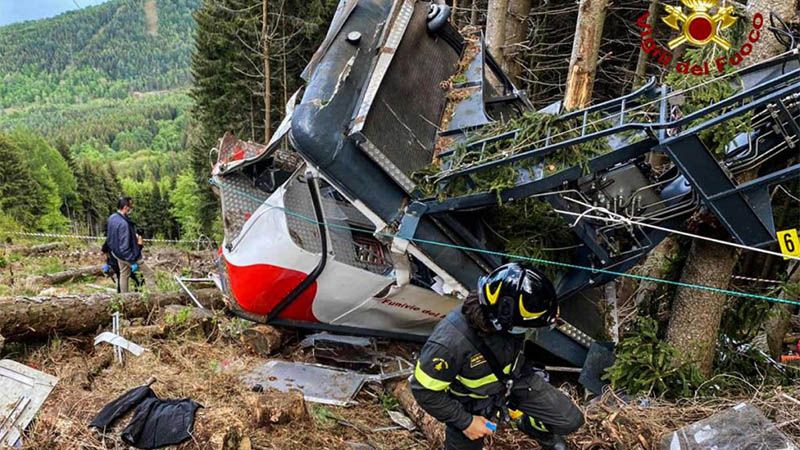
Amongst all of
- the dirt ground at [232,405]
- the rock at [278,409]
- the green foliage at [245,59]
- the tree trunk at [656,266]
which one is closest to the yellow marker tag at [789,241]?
the dirt ground at [232,405]

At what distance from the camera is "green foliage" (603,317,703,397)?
354cm

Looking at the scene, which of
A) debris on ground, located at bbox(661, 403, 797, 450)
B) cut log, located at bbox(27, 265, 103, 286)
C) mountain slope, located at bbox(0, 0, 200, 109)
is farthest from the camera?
mountain slope, located at bbox(0, 0, 200, 109)

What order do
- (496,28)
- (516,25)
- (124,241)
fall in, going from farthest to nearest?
(516,25), (496,28), (124,241)

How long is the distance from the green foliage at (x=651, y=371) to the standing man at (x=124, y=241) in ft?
18.5

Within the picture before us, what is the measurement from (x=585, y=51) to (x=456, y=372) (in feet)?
14.0

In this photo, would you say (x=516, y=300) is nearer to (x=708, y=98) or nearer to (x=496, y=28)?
(x=708, y=98)

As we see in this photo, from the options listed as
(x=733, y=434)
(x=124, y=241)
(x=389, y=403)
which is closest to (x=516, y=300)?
(x=733, y=434)

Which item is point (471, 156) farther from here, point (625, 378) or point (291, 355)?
point (291, 355)

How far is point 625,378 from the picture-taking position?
12.0ft

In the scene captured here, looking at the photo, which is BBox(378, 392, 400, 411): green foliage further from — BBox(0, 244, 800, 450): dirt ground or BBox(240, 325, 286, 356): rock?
BBox(240, 325, 286, 356): rock

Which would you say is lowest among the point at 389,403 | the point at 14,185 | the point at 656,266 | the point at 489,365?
the point at 14,185

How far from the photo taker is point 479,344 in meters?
2.40

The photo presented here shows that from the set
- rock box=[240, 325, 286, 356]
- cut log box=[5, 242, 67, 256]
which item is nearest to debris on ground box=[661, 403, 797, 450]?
rock box=[240, 325, 286, 356]

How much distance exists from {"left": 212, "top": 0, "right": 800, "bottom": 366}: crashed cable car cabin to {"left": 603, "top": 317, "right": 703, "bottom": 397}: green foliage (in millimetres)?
354
